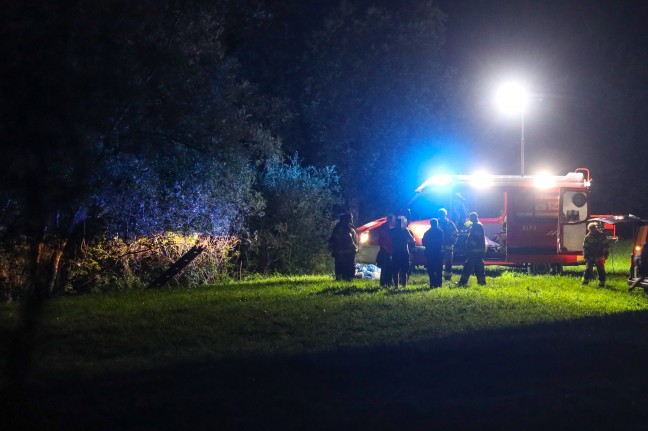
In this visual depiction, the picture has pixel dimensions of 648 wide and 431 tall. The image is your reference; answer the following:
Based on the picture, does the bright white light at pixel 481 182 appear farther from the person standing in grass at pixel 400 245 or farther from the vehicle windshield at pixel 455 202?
the person standing in grass at pixel 400 245

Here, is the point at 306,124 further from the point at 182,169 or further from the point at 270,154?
the point at 182,169

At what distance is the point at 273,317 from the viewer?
14.8 m

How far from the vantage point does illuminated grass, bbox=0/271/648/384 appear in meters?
11.9

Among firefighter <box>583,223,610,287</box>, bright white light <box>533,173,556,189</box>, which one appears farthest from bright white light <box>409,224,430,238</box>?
firefighter <box>583,223,610,287</box>

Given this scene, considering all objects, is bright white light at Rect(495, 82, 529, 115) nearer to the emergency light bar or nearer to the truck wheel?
the emergency light bar

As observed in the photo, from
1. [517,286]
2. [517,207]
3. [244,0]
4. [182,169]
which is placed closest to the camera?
[517,286]

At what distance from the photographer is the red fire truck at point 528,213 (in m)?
24.9

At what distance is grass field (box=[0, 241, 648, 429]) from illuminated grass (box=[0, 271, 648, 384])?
4 cm

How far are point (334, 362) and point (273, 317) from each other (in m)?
4.20

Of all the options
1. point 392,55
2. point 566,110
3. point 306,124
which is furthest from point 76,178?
point 566,110

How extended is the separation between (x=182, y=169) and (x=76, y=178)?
425cm

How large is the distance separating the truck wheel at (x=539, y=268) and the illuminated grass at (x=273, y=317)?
15.2ft

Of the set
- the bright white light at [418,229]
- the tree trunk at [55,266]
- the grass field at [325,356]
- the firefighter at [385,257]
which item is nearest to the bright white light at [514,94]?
the bright white light at [418,229]

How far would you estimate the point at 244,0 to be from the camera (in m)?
27.1
